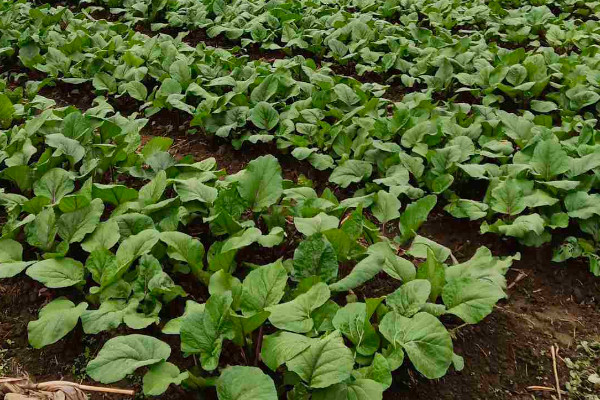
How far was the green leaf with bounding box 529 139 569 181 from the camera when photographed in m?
3.14

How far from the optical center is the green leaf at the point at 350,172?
3426 mm

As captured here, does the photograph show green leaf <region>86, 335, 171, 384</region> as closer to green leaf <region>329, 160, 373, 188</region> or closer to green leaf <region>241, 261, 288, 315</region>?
green leaf <region>241, 261, 288, 315</region>

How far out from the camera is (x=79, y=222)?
266 cm

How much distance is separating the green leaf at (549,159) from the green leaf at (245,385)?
2.11 meters

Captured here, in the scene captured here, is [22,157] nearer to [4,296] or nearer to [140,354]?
[4,296]

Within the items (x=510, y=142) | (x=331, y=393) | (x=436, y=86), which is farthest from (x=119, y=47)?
(x=331, y=393)

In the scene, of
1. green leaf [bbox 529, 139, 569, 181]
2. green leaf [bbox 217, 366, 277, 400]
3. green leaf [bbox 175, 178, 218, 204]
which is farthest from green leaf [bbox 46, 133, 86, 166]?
green leaf [bbox 529, 139, 569, 181]

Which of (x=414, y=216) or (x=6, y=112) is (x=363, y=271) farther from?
(x=6, y=112)

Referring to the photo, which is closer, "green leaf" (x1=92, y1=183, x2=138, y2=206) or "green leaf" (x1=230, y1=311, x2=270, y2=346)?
"green leaf" (x1=230, y1=311, x2=270, y2=346)

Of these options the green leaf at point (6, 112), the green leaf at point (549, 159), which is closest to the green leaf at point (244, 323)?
the green leaf at point (549, 159)

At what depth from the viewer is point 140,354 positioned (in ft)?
6.50

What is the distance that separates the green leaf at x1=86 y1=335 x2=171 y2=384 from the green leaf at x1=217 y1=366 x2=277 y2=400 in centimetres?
28

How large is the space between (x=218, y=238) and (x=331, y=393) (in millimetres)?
1151

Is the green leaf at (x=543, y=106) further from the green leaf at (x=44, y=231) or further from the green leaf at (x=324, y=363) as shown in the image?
the green leaf at (x=44, y=231)
